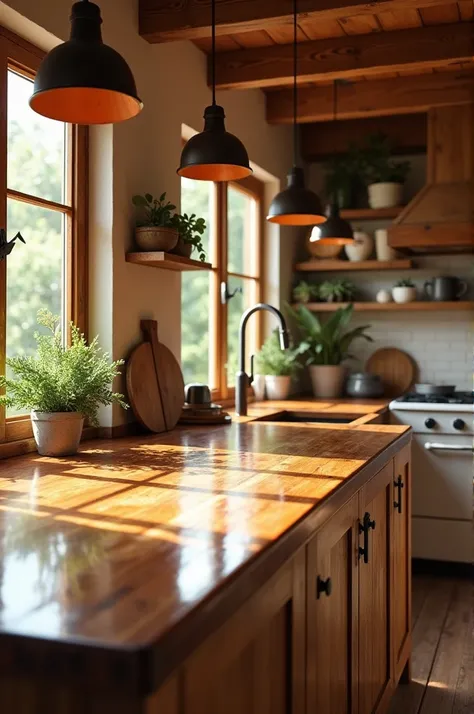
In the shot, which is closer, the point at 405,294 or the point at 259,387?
the point at 259,387

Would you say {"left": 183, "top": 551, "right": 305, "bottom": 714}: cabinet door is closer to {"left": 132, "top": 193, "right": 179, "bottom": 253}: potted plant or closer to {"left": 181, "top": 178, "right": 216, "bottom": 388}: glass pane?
{"left": 132, "top": 193, "right": 179, "bottom": 253}: potted plant

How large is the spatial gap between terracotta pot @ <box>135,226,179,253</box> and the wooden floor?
6.75ft

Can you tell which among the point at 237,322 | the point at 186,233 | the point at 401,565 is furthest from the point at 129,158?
the point at 401,565

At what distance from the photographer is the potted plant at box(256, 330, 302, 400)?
5211 millimetres

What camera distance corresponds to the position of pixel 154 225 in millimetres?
3361

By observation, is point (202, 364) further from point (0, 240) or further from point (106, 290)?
point (0, 240)

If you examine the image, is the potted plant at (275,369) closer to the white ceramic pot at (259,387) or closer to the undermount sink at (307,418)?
the white ceramic pot at (259,387)

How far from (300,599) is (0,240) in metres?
1.57

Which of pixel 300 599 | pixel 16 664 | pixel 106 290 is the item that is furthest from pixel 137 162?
pixel 16 664

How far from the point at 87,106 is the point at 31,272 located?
0.82 meters

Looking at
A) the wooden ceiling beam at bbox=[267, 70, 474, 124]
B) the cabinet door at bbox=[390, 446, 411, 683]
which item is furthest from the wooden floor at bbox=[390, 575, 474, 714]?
the wooden ceiling beam at bbox=[267, 70, 474, 124]

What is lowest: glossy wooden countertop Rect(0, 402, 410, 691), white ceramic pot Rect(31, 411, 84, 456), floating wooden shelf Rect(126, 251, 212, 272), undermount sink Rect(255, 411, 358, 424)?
undermount sink Rect(255, 411, 358, 424)

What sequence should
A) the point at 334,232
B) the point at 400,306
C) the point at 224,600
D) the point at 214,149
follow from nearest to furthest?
the point at 224,600 → the point at 214,149 → the point at 334,232 → the point at 400,306

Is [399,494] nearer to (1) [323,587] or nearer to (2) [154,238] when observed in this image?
(1) [323,587]
